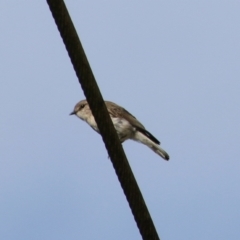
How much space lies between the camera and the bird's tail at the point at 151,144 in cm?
1133

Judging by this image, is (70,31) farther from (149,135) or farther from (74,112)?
(74,112)

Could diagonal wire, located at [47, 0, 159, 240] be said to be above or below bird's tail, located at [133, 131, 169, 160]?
below

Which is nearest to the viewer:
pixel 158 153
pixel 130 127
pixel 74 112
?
pixel 158 153

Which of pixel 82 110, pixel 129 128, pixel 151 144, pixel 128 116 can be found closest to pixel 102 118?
pixel 151 144

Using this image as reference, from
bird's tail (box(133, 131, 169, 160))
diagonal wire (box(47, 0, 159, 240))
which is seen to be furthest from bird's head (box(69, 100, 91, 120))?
diagonal wire (box(47, 0, 159, 240))

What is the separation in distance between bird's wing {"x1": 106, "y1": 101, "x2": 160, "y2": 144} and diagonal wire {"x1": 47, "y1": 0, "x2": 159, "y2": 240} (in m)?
6.36

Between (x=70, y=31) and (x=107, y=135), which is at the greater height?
(x=70, y=31)

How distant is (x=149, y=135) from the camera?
11.9 meters

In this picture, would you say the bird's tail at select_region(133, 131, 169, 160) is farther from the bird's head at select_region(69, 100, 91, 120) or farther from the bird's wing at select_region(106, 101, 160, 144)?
the bird's head at select_region(69, 100, 91, 120)

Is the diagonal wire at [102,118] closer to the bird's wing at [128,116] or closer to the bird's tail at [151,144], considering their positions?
the bird's tail at [151,144]

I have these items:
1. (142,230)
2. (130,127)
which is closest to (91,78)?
(142,230)

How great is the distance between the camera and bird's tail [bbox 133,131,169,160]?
37.2ft

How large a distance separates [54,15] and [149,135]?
6.93 m

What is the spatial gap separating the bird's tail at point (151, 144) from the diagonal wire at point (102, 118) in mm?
5918
